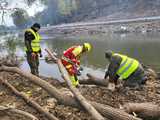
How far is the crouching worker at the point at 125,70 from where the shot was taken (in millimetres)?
7121

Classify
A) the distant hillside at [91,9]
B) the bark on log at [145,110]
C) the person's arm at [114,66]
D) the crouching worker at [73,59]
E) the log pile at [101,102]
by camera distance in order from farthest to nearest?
1. the distant hillside at [91,9]
2. the crouching worker at [73,59]
3. the person's arm at [114,66]
4. the bark on log at [145,110]
5. the log pile at [101,102]

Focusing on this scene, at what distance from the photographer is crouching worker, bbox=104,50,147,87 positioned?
712 centimetres

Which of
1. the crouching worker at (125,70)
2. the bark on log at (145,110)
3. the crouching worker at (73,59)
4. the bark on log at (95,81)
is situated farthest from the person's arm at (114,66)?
the bark on log at (145,110)

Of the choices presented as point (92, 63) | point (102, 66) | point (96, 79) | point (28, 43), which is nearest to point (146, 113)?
point (96, 79)

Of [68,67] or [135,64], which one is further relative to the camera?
[68,67]

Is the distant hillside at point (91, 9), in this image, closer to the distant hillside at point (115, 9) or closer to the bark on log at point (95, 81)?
the distant hillside at point (115, 9)

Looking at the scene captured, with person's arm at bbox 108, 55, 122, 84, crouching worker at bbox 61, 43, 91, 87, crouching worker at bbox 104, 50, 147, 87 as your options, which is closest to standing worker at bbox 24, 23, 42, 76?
crouching worker at bbox 61, 43, 91, 87

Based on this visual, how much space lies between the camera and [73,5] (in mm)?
77938

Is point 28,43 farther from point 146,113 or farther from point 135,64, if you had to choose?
point 146,113

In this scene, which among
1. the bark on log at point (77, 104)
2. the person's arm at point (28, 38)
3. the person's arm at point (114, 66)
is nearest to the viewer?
the bark on log at point (77, 104)

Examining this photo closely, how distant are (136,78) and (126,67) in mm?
482

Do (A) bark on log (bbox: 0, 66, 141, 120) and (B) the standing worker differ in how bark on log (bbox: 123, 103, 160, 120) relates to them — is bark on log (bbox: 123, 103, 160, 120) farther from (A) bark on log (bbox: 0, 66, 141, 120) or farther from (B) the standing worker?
(B) the standing worker

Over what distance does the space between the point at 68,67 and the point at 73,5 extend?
71219mm

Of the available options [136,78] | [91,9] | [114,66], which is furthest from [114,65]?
[91,9]
